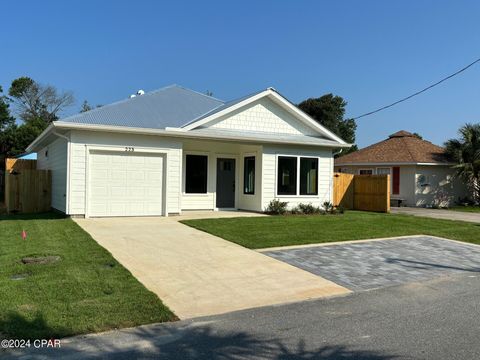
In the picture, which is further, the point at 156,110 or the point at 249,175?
the point at 249,175

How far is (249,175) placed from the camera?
18562 millimetres

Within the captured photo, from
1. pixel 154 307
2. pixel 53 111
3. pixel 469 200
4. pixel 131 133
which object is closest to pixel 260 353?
pixel 154 307

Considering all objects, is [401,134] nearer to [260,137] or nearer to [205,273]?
[260,137]

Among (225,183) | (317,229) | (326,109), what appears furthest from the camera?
(326,109)

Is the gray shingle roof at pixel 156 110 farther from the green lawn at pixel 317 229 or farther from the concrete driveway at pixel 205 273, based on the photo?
the concrete driveway at pixel 205 273

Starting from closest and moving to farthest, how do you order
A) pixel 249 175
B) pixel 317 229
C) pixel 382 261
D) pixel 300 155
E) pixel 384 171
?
pixel 382 261, pixel 317 229, pixel 300 155, pixel 249 175, pixel 384 171

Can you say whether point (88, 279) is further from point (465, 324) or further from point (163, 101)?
point (163, 101)

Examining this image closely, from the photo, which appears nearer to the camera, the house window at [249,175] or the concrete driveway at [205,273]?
the concrete driveway at [205,273]

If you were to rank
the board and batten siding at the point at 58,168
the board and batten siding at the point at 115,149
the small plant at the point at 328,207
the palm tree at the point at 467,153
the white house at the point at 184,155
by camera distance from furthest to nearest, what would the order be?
the palm tree at the point at 467,153, the small plant at the point at 328,207, the board and batten siding at the point at 58,168, the white house at the point at 184,155, the board and batten siding at the point at 115,149

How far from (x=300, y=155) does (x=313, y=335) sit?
13.9 meters

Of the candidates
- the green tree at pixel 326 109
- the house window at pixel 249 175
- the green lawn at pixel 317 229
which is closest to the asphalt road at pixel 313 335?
the green lawn at pixel 317 229

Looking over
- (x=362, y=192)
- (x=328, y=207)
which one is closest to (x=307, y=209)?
(x=328, y=207)

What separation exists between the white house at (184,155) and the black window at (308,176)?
1.7 inches

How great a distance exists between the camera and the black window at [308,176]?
18.6 m
